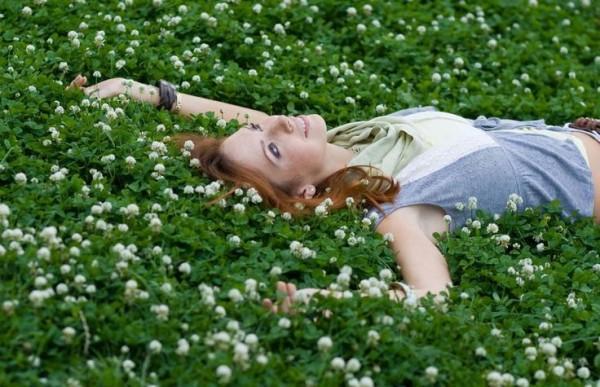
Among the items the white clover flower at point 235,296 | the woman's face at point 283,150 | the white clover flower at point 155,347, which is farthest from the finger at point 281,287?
the woman's face at point 283,150

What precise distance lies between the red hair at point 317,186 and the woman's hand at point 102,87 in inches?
37.4

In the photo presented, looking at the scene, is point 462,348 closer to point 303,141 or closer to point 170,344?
point 170,344

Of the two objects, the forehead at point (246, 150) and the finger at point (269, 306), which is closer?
the finger at point (269, 306)

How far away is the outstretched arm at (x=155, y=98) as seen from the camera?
7.59 meters

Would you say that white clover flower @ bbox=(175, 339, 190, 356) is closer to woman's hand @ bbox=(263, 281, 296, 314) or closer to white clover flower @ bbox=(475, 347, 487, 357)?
woman's hand @ bbox=(263, 281, 296, 314)

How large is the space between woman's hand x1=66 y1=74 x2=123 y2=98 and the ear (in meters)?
1.53

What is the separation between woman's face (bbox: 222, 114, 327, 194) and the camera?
6.72 metres

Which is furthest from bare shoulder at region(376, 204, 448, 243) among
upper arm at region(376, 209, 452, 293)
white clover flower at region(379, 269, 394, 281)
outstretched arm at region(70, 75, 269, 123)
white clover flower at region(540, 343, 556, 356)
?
outstretched arm at region(70, 75, 269, 123)

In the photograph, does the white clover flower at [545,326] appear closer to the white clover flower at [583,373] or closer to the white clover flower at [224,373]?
the white clover flower at [583,373]

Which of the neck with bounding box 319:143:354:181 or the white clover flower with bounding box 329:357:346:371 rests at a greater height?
the white clover flower with bounding box 329:357:346:371

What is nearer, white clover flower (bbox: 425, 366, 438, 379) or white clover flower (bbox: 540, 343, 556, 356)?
white clover flower (bbox: 425, 366, 438, 379)

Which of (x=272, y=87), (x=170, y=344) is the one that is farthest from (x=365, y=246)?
(x=272, y=87)

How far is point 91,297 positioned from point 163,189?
124cm

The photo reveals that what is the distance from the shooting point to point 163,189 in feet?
21.3
